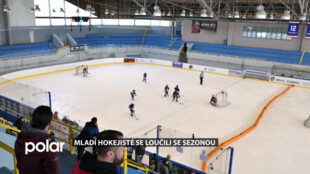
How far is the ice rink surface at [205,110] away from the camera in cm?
1248

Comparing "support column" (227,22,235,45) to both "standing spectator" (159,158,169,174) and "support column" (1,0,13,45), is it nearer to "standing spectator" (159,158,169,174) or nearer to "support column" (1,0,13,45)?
"support column" (1,0,13,45)

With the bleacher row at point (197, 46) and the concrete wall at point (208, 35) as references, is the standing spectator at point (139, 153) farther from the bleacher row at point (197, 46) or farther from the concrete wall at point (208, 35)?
the concrete wall at point (208, 35)

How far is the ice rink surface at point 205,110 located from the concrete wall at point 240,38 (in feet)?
29.6

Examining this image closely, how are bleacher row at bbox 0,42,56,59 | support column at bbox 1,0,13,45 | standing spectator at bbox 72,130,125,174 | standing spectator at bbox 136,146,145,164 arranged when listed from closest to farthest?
standing spectator at bbox 72,130,125,174 → standing spectator at bbox 136,146,145,164 → bleacher row at bbox 0,42,56,59 → support column at bbox 1,0,13,45

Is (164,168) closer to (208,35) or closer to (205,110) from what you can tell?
(205,110)

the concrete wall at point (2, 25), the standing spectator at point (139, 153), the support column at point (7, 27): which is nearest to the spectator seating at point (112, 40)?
the support column at point (7, 27)

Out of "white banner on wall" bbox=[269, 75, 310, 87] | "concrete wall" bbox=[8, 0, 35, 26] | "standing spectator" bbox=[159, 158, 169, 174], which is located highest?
"concrete wall" bbox=[8, 0, 35, 26]

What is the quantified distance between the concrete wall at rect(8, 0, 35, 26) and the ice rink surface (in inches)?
392

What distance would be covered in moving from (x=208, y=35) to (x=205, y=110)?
75.4 ft

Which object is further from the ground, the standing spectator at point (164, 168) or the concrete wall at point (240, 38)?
the concrete wall at point (240, 38)

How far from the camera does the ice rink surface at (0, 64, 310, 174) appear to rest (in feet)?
41.0

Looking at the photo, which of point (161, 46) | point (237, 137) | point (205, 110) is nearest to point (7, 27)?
point (161, 46)

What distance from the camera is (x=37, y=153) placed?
2348 millimetres

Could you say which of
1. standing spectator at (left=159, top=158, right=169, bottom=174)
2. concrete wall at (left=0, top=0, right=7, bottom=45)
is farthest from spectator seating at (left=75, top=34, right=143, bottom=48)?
standing spectator at (left=159, top=158, right=169, bottom=174)
